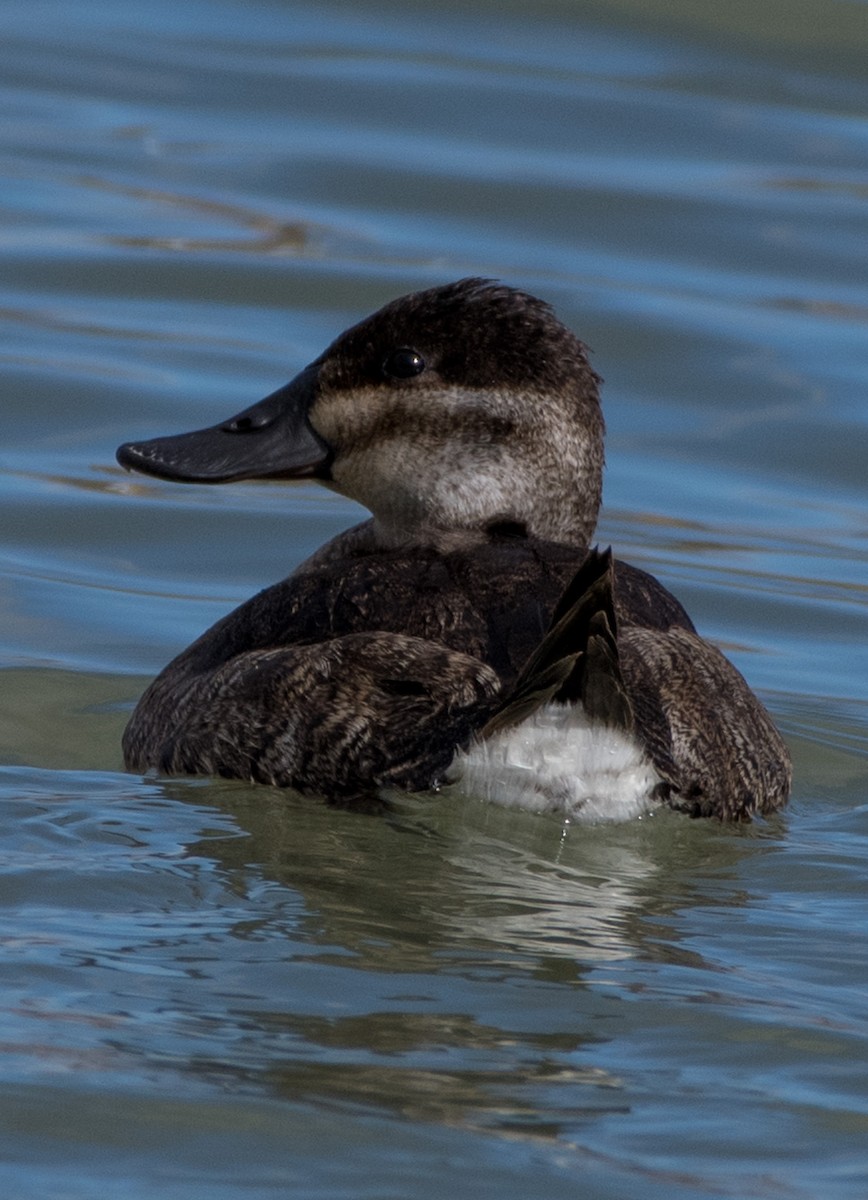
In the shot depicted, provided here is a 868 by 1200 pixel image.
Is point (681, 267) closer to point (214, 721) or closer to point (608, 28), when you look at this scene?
point (608, 28)

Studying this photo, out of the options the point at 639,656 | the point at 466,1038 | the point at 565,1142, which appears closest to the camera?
the point at 565,1142

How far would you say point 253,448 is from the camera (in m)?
6.08

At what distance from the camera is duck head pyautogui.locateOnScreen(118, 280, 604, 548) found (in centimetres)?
572

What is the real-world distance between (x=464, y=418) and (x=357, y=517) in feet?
10.9

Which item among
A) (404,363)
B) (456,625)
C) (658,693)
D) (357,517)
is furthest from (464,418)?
(357,517)

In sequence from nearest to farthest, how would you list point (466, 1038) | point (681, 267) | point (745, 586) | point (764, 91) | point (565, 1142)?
point (565, 1142)
point (466, 1038)
point (745, 586)
point (681, 267)
point (764, 91)

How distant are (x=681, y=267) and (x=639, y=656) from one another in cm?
688

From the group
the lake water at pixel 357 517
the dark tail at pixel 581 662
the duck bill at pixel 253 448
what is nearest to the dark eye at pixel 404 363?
the duck bill at pixel 253 448

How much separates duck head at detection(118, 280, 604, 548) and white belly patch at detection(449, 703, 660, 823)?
1101mm

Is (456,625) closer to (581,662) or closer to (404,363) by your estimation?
(581,662)

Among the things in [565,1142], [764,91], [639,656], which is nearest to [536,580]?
[639,656]

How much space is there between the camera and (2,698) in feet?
22.2

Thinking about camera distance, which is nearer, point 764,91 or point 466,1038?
point 466,1038

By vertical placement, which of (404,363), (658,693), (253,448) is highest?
(404,363)
